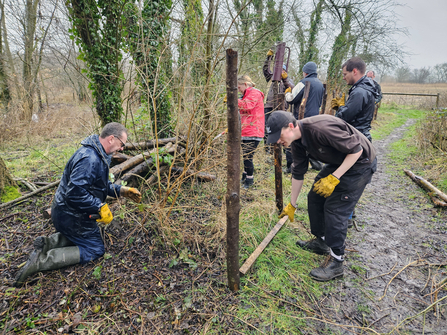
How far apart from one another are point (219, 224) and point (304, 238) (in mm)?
1181

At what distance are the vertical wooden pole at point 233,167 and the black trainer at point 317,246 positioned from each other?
1.11 meters

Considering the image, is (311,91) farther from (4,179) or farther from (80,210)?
(4,179)

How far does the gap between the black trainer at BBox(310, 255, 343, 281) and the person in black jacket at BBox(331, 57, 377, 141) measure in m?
1.79

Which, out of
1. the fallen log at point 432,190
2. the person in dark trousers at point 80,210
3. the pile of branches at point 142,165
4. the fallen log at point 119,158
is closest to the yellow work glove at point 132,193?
the person in dark trousers at point 80,210

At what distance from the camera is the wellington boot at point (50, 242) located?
7.55ft

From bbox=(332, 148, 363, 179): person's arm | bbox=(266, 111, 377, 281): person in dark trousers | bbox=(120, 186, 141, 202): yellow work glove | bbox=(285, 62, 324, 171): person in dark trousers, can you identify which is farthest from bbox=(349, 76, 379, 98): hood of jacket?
bbox=(120, 186, 141, 202): yellow work glove

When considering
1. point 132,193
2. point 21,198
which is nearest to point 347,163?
point 132,193

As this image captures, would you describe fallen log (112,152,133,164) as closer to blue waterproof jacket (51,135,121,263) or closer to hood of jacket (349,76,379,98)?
blue waterproof jacket (51,135,121,263)

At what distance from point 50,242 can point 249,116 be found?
10.8 ft

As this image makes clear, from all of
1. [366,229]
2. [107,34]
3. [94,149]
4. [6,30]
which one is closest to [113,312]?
[94,149]

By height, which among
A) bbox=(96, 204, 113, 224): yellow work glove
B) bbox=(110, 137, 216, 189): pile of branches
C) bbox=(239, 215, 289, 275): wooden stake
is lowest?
bbox=(239, 215, 289, 275): wooden stake

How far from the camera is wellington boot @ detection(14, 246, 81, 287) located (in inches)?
86.3

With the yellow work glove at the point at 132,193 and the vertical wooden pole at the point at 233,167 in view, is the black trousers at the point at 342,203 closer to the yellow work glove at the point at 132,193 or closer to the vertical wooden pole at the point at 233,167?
the vertical wooden pole at the point at 233,167

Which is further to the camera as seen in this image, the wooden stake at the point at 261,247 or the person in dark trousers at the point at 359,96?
the person in dark trousers at the point at 359,96
